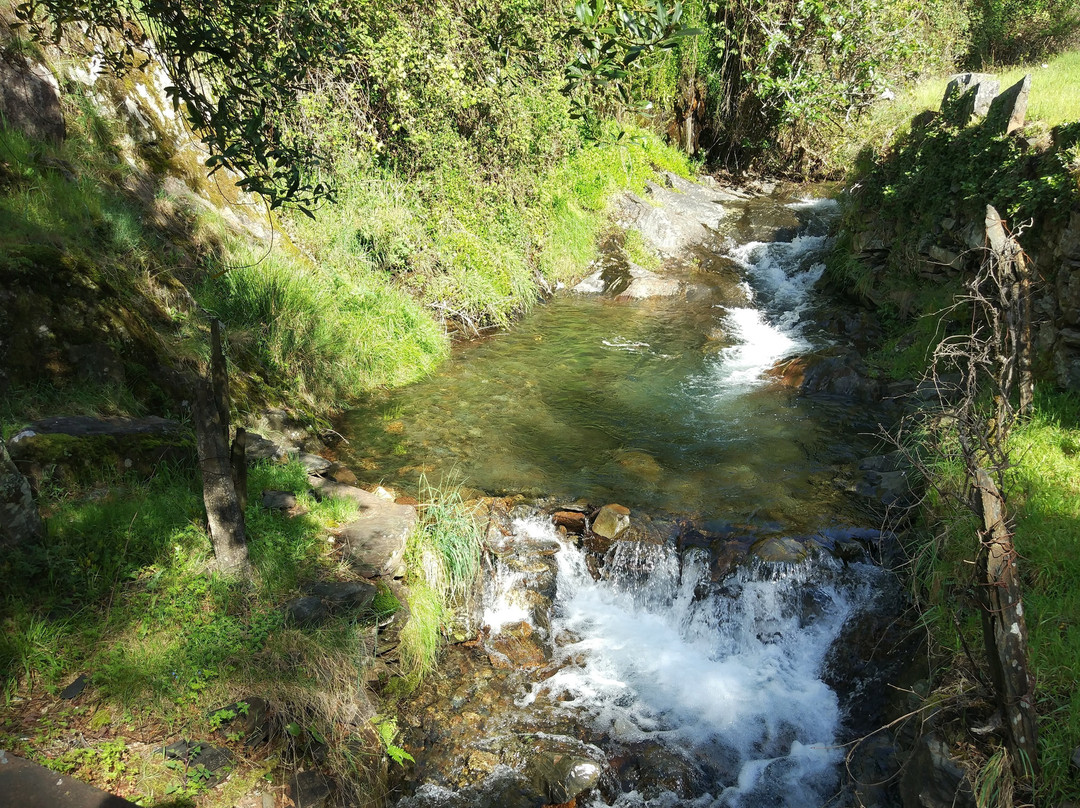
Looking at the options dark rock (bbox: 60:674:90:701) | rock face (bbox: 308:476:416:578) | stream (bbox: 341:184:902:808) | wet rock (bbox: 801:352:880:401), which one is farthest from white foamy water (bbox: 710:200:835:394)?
dark rock (bbox: 60:674:90:701)

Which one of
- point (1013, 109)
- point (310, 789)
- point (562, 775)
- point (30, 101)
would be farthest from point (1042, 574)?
point (30, 101)

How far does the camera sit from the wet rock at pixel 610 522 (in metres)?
5.92

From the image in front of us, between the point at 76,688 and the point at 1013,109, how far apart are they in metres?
9.84

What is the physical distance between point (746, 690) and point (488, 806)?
2.09m

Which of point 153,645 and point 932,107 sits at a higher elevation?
point 932,107

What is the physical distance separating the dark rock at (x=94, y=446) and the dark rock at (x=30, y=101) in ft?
11.7

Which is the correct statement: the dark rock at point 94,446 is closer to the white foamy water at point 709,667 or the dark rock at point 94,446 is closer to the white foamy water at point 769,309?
the white foamy water at point 709,667

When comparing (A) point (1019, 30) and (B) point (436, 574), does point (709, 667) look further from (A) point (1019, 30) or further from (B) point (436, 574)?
(A) point (1019, 30)

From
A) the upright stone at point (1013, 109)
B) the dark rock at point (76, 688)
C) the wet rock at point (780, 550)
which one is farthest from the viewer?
the upright stone at point (1013, 109)

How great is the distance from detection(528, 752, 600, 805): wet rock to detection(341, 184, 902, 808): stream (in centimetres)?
1

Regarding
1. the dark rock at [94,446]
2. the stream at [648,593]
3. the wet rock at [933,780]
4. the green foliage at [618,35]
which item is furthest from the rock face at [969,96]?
the dark rock at [94,446]

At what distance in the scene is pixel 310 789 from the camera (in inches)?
142

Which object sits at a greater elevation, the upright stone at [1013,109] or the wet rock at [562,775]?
the upright stone at [1013,109]

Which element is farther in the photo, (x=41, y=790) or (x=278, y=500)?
(x=278, y=500)
